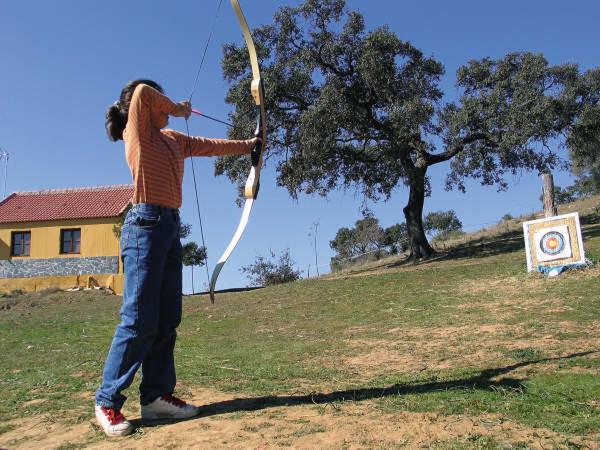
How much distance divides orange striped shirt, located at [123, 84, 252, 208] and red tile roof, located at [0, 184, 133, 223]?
2386 cm

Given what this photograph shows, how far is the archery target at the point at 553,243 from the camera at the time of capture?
37.4 ft

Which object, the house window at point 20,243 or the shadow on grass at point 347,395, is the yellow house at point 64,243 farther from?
the shadow on grass at point 347,395

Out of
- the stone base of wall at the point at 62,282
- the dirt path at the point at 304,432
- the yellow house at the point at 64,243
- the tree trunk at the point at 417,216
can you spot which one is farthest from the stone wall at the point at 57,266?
the dirt path at the point at 304,432

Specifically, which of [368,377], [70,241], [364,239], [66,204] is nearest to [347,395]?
[368,377]

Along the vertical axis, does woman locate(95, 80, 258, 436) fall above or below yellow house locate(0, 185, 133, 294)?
below

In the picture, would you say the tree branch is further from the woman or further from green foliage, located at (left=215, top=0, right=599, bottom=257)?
the woman

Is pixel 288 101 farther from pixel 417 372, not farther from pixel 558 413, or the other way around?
pixel 558 413

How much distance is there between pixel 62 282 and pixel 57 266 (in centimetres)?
93

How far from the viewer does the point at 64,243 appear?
27.5 meters

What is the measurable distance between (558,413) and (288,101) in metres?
19.2

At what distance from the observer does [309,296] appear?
14078mm

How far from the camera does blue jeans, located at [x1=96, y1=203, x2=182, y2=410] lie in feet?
10.8

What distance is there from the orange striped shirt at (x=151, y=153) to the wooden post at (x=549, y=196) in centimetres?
1117

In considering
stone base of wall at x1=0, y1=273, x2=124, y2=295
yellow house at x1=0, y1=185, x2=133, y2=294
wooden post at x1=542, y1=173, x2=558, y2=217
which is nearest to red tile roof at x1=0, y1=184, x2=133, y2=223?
yellow house at x1=0, y1=185, x2=133, y2=294
